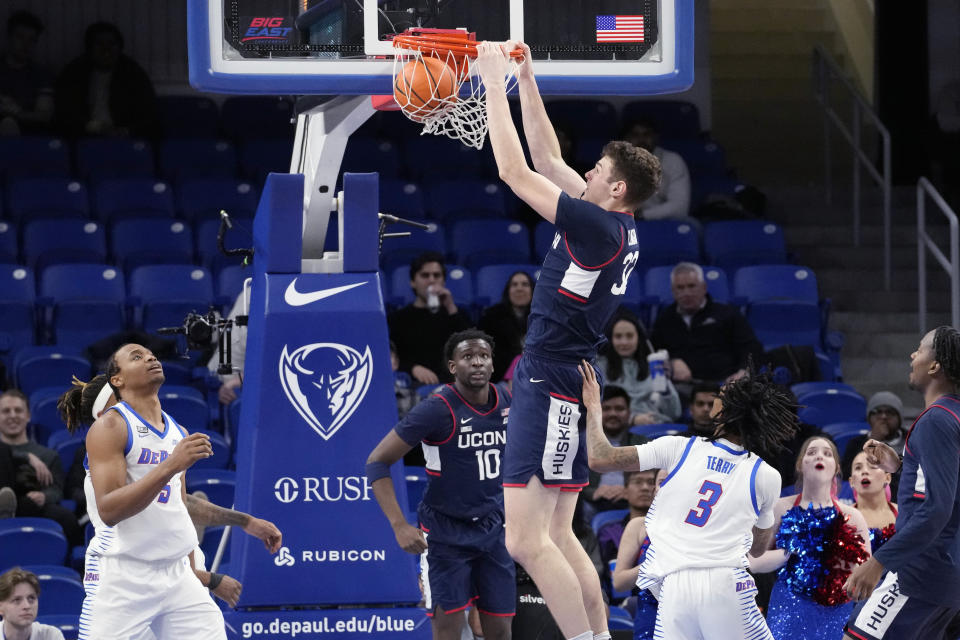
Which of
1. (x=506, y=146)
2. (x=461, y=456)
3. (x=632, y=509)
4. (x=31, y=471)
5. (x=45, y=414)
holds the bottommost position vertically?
(x=632, y=509)

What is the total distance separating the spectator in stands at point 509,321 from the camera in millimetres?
10531

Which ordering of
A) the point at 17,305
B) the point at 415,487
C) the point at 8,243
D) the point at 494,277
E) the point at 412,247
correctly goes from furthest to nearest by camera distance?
the point at 412,247 → the point at 494,277 → the point at 8,243 → the point at 17,305 → the point at 415,487

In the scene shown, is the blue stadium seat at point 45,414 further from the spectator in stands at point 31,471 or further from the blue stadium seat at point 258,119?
the blue stadium seat at point 258,119

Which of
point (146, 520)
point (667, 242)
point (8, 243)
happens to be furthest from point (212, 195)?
point (146, 520)

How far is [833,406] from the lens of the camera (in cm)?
1062

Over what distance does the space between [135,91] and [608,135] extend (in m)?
4.31

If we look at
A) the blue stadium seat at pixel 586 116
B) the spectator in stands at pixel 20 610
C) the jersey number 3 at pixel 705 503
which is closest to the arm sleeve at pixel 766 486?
the jersey number 3 at pixel 705 503

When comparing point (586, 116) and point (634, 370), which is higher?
point (586, 116)

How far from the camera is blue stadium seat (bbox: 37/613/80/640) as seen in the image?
7.66 metres

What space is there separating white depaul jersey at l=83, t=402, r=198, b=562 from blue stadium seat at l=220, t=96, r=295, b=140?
318 inches

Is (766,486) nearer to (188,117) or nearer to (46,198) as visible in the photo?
(46,198)

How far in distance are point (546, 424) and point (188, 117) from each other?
8774 mm

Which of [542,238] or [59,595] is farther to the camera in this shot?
[542,238]

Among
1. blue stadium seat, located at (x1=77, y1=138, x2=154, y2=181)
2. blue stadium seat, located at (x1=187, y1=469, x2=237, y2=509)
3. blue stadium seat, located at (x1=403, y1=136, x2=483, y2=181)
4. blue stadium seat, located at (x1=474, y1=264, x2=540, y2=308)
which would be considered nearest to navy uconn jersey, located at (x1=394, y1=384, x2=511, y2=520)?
blue stadium seat, located at (x1=187, y1=469, x2=237, y2=509)
